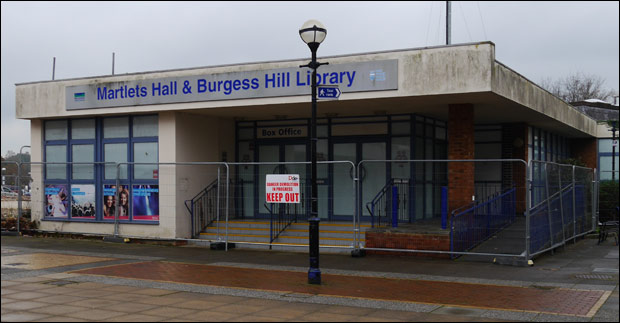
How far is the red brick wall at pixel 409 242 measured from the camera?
14.4 m

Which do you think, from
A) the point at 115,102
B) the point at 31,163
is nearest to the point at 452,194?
the point at 115,102

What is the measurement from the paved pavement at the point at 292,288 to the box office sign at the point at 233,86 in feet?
13.4

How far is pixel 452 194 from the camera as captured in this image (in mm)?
16062

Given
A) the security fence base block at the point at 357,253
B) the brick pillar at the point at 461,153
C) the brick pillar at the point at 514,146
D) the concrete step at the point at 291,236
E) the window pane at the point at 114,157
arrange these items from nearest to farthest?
the security fence base block at the point at 357,253 < the concrete step at the point at 291,236 < the brick pillar at the point at 461,153 < the window pane at the point at 114,157 < the brick pillar at the point at 514,146

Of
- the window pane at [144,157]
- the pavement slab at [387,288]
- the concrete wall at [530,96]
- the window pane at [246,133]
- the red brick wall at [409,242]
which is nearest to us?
the pavement slab at [387,288]

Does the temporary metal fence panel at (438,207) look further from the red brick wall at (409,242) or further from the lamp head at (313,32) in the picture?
the lamp head at (313,32)

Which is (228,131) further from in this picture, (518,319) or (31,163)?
(518,319)

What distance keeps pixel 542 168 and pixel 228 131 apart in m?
9.68

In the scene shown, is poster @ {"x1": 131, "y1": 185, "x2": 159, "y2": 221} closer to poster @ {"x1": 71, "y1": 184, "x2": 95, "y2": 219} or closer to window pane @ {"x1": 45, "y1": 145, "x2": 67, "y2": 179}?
poster @ {"x1": 71, "y1": 184, "x2": 95, "y2": 219}

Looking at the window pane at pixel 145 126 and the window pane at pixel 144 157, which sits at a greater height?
the window pane at pixel 145 126

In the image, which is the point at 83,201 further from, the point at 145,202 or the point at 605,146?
the point at 605,146

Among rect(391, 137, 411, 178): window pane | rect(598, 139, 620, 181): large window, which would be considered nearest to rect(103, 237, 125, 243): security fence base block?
rect(391, 137, 411, 178): window pane

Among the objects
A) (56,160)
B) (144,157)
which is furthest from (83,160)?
(144,157)

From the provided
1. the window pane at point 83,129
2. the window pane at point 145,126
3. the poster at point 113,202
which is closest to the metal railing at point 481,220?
the window pane at point 145,126
